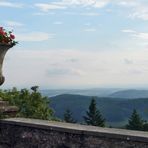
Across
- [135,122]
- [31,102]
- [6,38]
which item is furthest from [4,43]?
[135,122]

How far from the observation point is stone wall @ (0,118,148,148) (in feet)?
18.6

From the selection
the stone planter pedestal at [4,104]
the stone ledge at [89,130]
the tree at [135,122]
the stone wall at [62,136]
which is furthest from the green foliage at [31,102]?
the tree at [135,122]

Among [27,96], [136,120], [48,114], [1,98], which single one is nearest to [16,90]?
[27,96]

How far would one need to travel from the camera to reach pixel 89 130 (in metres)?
6.09

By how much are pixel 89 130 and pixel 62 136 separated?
1.74 ft

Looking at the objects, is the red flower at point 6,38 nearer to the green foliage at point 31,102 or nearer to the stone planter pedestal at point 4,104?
the stone planter pedestal at point 4,104

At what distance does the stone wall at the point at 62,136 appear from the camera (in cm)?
567

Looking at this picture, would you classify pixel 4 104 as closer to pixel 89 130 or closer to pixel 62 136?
pixel 62 136

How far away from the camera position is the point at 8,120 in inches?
284

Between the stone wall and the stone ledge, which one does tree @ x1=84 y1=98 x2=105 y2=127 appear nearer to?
the stone wall

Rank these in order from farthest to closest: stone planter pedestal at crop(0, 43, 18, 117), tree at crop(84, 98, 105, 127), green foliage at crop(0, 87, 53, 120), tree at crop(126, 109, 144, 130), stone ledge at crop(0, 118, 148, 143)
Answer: tree at crop(84, 98, 105, 127), tree at crop(126, 109, 144, 130), green foliage at crop(0, 87, 53, 120), stone planter pedestal at crop(0, 43, 18, 117), stone ledge at crop(0, 118, 148, 143)

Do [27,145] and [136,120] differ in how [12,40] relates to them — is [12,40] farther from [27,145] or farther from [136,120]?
[136,120]

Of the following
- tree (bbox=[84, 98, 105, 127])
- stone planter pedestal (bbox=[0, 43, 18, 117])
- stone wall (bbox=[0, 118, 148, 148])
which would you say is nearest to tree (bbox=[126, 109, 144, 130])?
tree (bbox=[84, 98, 105, 127])

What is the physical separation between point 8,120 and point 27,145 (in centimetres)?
61
